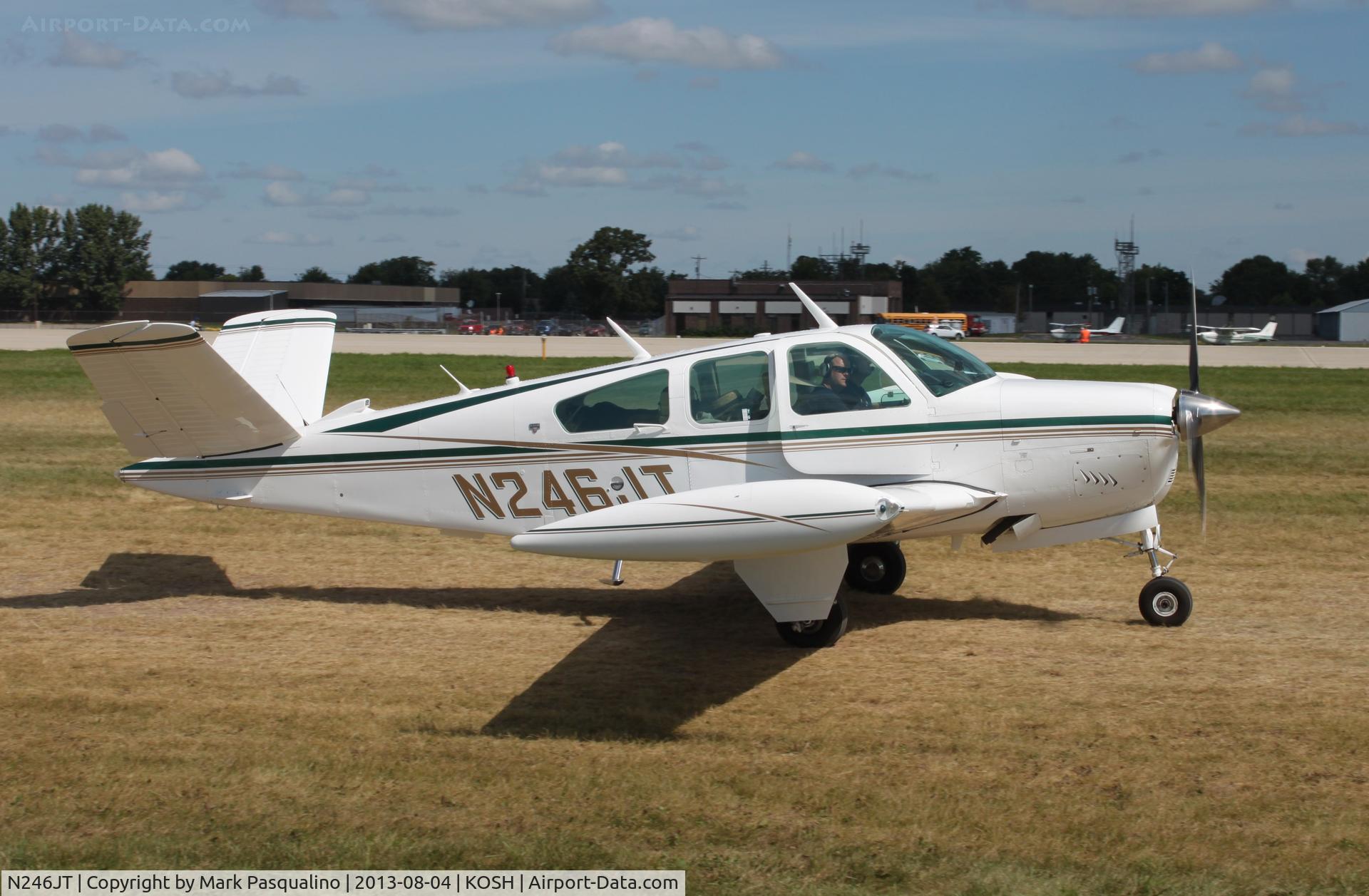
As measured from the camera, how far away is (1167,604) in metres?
7.77

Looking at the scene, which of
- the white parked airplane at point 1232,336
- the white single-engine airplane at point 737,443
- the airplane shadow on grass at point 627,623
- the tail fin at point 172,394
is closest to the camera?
the airplane shadow on grass at point 627,623

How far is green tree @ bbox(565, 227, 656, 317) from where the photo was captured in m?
105

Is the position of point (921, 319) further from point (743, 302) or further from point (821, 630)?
point (821, 630)

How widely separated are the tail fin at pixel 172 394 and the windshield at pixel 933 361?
14.7ft

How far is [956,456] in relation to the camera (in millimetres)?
7488

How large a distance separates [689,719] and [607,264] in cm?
10063

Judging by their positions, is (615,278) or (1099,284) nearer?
(615,278)

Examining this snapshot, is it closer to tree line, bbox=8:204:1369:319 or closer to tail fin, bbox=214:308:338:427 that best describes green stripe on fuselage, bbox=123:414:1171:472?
tail fin, bbox=214:308:338:427

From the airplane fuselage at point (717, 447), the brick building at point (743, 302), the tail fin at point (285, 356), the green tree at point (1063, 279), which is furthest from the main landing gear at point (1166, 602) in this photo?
the green tree at point (1063, 279)

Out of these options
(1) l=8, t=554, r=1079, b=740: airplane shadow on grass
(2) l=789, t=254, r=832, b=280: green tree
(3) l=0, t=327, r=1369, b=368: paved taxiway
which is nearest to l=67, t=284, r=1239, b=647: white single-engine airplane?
(1) l=8, t=554, r=1079, b=740: airplane shadow on grass

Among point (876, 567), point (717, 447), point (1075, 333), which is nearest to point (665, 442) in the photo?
point (717, 447)

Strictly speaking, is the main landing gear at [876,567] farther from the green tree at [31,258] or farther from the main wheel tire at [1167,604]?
the green tree at [31,258]

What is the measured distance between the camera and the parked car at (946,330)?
222 ft

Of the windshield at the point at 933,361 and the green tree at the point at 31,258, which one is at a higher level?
the green tree at the point at 31,258
